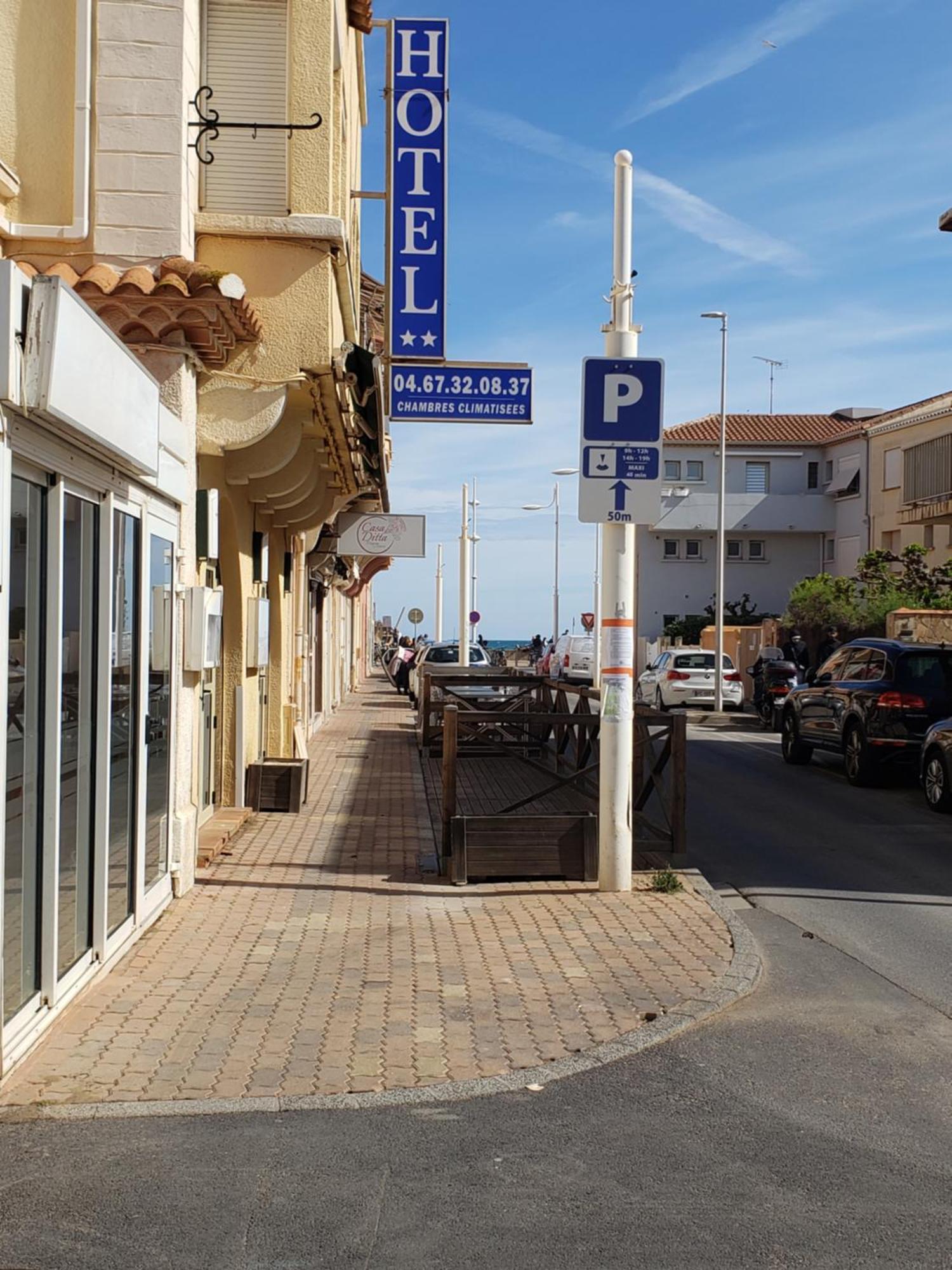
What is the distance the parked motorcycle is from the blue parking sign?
758 inches

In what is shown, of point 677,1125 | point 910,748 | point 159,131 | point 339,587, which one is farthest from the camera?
point 339,587

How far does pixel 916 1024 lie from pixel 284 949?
3.29 metres

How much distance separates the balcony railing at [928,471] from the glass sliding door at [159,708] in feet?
122

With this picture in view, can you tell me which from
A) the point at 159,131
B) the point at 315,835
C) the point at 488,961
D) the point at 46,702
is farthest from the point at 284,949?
the point at 159,131

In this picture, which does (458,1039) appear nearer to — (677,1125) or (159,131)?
(677,1125)

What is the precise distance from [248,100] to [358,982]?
21.4 ft

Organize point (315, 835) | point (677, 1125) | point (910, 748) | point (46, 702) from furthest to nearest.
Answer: point (910, 748), point (315, 835), point (46, 702), point (677, 1125)

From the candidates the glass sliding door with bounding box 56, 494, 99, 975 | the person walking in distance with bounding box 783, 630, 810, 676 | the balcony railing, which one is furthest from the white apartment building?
the glass sliding door with bounding box 56, 494, 99, 975

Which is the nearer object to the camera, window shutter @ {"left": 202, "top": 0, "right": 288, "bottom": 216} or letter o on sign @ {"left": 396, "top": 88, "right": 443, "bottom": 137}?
window shutter @ {"left": 202, "top": 0, "right": 288, "bottom": 216}

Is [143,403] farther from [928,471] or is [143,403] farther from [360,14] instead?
[928,471]

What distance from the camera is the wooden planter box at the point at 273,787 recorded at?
1312 cm

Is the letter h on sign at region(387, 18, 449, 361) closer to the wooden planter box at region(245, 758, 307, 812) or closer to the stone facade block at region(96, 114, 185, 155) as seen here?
the stone facade block at region(96, 114, 185, 155)

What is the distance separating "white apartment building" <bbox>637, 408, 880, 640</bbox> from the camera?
58.4 metres

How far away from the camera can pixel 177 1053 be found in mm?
5770
